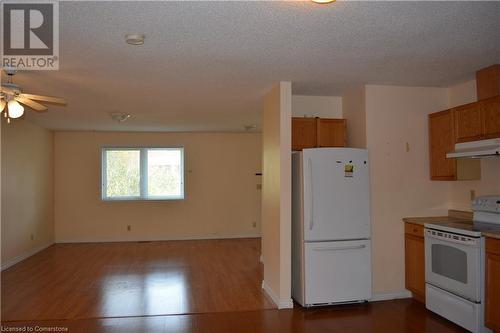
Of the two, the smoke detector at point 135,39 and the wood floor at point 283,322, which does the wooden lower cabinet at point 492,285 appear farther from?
the smoke detector at point 135,39

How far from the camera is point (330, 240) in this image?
4172mm

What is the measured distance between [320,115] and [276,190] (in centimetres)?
131

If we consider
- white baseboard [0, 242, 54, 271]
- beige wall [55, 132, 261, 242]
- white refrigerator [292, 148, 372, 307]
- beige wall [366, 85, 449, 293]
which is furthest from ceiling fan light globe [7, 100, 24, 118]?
beige wall [55, 132, 261, 242]

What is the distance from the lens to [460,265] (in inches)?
140

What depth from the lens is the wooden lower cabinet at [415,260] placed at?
4.17m

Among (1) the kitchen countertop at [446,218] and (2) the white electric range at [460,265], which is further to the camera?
(1) the kitchen countertop at [446,218]

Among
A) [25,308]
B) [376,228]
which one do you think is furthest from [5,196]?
[376,228]

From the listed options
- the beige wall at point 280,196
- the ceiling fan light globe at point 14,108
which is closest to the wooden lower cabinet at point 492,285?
the beige wall at point 280,196

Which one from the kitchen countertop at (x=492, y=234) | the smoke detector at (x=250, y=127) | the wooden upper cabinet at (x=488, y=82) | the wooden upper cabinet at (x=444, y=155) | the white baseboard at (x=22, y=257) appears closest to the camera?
the kitchen countertop at (x=492, y=234)

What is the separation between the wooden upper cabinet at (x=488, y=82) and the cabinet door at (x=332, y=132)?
4.83ft

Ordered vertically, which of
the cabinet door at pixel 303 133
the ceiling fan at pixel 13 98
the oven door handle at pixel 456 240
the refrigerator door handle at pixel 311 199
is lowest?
the oven door handle at pixel 456 240

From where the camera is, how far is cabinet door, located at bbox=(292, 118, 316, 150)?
15.2 feet

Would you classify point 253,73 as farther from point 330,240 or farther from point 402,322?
point 402,322

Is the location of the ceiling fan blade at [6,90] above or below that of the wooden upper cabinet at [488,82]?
below
